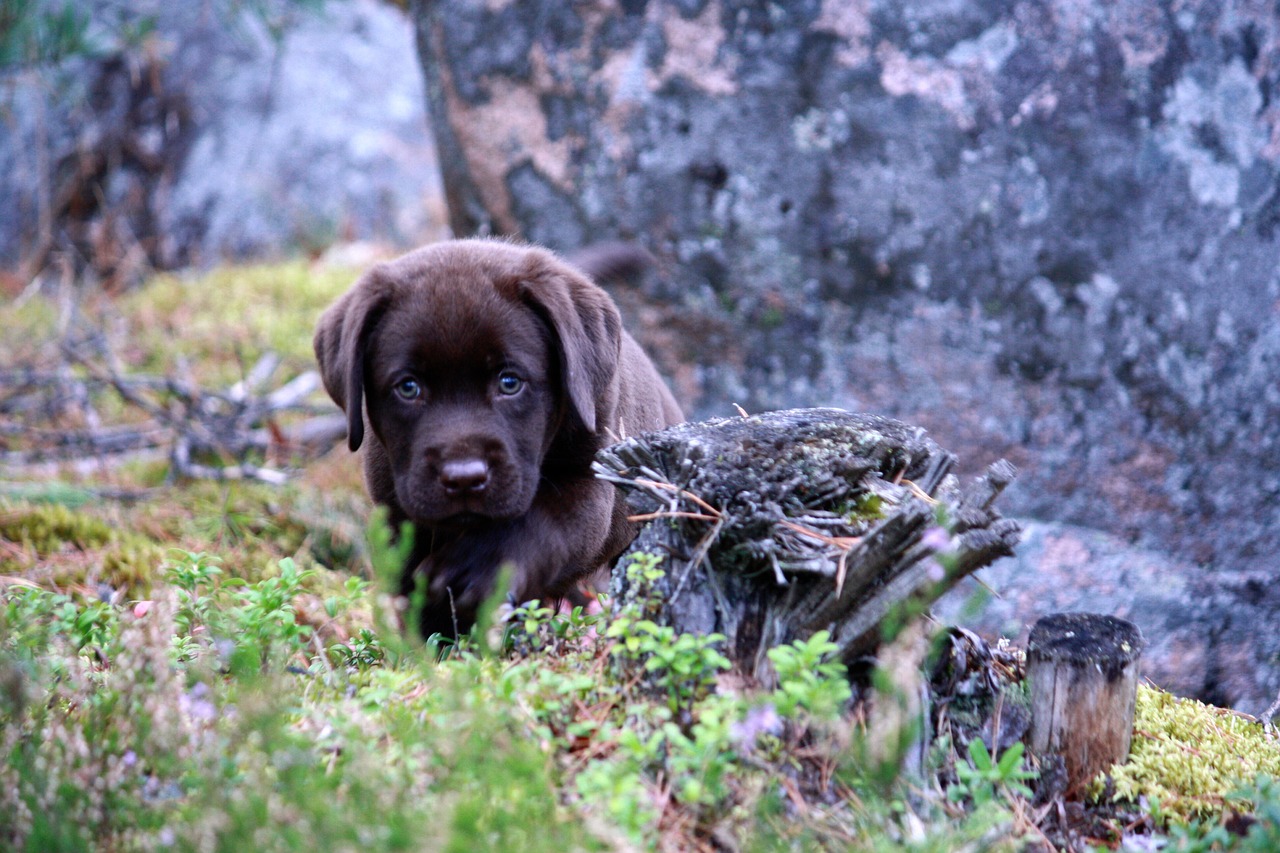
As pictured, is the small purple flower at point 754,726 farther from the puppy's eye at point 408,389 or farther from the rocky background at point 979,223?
the rocky background at point 979,223

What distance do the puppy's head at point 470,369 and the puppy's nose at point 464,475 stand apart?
0.6 inches

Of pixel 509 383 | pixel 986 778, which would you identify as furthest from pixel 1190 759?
pixel 509 383

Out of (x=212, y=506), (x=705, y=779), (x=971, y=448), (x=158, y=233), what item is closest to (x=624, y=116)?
(x=971, y=448)

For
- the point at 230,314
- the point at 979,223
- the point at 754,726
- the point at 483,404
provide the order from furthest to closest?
1. the point at 230,314
2. the point at 979,223
3. the point at 483,404
4. the point at 754,726

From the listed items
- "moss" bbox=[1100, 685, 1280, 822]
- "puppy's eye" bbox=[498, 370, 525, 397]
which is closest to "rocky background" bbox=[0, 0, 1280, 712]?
"moss" bbox=[1100, 685, 1280, 822]

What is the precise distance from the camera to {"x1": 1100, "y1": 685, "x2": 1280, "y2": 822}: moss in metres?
2.49

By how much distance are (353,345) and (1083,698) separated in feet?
7.57

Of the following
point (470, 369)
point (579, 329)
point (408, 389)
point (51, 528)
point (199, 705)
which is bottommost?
point (51, 528)

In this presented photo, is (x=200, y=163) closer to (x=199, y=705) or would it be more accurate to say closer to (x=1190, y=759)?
(x=199, y=705)

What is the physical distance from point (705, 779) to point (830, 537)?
670mm

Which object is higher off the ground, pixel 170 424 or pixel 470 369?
pixel 470 369

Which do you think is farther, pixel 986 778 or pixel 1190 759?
pixel 1190 759

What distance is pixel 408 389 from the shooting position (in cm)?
351

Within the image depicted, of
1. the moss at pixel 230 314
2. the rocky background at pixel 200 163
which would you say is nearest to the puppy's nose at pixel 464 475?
the moss at pixel 230 314
